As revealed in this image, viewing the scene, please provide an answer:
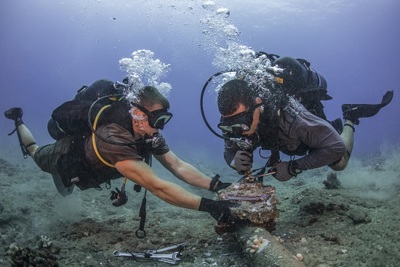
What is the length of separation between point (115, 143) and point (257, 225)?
2420 mm

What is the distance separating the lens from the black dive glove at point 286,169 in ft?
16.6

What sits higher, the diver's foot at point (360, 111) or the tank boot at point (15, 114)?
the diver's foot at point (360, 111)

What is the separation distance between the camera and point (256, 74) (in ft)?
16.0

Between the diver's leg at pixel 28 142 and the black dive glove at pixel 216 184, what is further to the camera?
the diver's leg at pixel 28 142

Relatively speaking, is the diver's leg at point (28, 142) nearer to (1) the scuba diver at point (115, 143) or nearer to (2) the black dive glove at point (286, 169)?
(1) the scuba diver at point (115, 143)

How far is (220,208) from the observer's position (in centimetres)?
429

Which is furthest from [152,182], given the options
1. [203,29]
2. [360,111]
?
[203,29]

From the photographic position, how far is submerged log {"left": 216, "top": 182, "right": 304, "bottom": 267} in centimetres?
341

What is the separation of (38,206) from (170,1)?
88.1ft

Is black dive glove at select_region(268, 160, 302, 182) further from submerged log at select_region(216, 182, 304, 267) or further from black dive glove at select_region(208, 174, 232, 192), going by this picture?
black dive glove at select_region(208, 174, 232, 192)

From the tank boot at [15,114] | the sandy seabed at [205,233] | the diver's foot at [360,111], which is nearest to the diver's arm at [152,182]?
the sandy seabed at [205,233]

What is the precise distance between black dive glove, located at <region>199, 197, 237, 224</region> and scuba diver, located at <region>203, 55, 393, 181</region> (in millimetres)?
1027

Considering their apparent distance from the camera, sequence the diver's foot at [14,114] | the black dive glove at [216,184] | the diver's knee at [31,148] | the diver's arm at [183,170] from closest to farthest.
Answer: the black dive glove at [216,184] < the diver's arm at [183,170] < the diver's knee at [31,148] < the diver's foot at [14,114]

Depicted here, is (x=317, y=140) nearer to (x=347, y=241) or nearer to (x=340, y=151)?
(x=340, y=151)
